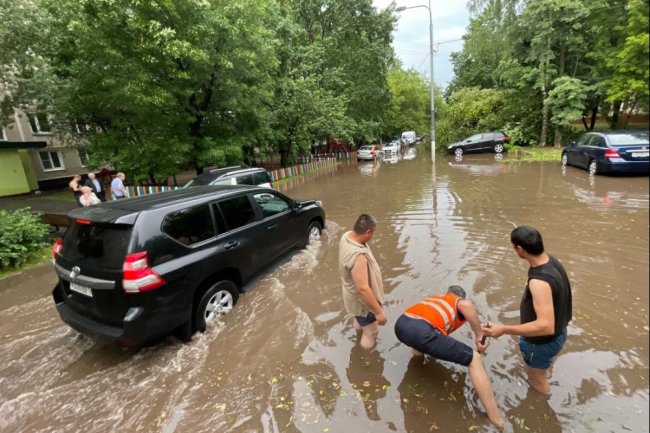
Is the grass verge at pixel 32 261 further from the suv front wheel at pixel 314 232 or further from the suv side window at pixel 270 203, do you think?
the suv front wheel at pixel 314 232

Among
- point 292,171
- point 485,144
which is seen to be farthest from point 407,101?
point 292,171

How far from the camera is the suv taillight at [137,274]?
328cm

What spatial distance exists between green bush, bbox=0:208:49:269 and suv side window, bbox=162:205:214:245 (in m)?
5.35

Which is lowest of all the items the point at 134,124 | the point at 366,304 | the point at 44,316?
the point at 44,316

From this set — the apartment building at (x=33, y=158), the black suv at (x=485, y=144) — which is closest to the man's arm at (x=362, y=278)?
the apartment building at (x=33, y=158)

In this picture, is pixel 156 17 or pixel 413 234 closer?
pixel 413 234

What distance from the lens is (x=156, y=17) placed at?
1093 centimetres

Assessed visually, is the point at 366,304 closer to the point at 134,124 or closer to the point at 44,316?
the point at 44,316

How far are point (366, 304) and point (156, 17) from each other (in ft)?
39.5

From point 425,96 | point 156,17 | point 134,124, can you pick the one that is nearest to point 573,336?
point 156,17

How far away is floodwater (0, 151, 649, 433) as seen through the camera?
2.82m

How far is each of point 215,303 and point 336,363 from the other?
1723 millimetres

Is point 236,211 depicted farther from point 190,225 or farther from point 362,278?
point 362,278

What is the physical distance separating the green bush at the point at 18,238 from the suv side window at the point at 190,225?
5352 millimetres
